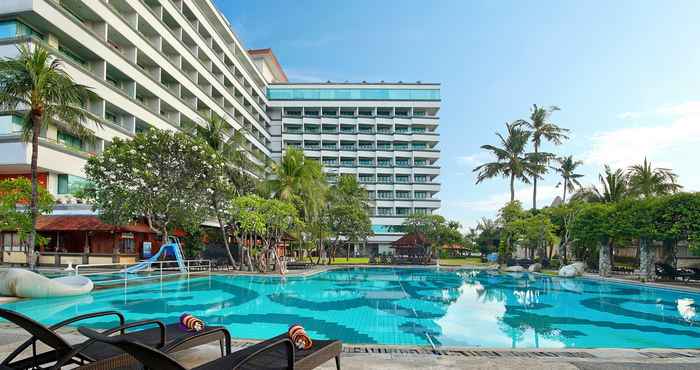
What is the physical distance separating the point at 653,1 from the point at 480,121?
2455 cm

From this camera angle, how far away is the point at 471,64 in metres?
25.7

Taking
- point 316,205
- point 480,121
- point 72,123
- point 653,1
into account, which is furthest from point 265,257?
point 480,121

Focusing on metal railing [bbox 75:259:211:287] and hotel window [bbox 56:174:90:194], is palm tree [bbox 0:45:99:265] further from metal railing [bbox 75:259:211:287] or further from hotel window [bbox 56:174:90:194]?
hotel window [bbox 56:174:90:194]

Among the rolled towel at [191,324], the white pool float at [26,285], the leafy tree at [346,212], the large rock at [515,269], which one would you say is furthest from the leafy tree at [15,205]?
the large rock at [515,269]

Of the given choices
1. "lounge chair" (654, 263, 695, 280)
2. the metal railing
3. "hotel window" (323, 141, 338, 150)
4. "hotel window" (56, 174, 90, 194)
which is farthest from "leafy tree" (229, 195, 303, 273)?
"hotel window" (323, 141, 338, 150)

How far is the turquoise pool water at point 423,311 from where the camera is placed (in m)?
9.35

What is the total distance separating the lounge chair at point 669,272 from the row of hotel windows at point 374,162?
48079 mm

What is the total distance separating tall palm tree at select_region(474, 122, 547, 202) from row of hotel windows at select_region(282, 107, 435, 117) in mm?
31058

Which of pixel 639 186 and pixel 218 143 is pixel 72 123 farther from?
pixel 639 186

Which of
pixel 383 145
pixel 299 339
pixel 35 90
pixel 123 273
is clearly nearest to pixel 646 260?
pixel 299 339

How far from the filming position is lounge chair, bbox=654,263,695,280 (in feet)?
67.9

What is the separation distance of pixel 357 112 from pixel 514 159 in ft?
115

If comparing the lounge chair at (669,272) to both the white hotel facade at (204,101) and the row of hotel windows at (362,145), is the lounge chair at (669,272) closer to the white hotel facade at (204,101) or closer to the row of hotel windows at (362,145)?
the white hotel facade at (204,101)

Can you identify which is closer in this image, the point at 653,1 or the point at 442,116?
the point at 653,1
